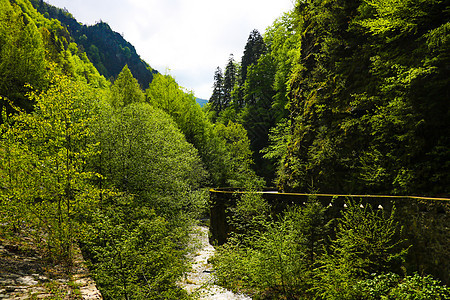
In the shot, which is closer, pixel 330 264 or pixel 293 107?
pixel 330 264

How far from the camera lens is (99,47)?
11888 cm

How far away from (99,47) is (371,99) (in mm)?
139678

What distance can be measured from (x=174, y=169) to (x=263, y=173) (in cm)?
2371

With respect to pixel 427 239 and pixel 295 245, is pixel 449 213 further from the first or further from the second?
pixel 295 245

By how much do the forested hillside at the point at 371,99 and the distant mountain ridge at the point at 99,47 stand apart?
10768cm

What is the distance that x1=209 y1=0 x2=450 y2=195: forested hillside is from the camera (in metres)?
8.30

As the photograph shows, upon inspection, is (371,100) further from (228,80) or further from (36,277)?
(228,80)

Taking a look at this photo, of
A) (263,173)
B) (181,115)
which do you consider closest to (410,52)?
(181,115)

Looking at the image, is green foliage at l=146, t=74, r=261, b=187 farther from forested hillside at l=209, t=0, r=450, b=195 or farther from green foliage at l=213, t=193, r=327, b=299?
green foliage at l=213, t=193, r=327, b=299

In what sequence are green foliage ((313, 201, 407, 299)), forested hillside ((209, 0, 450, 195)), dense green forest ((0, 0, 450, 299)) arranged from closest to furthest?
green foliage ((313, 201, 407, 299))
dense green forest ((0, 0, 450, 299))
forested hillside ((209, 0, 450, 195))

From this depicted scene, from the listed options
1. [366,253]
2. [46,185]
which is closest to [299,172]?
[366,253]

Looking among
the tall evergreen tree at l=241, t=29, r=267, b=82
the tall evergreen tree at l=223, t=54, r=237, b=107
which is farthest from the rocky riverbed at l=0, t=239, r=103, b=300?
the tall evergreen tree at l=223, t=54, r=237, b=107

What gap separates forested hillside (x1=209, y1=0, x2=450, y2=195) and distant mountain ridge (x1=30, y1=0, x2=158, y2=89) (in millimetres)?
107685

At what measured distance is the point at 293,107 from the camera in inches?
703
